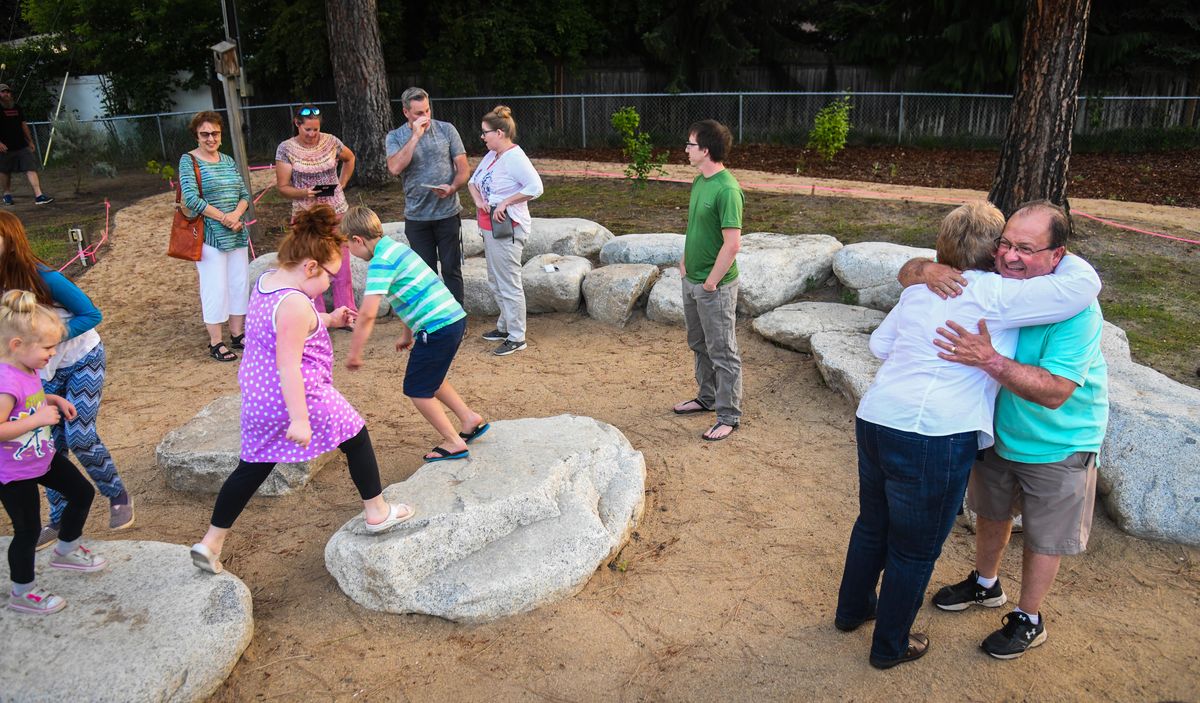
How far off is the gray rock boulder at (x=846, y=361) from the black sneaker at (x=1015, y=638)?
2.12 meters

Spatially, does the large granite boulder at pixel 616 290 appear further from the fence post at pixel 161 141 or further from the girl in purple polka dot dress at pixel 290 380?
the fence post at pixel 161 141

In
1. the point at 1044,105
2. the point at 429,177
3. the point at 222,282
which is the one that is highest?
the point at 1044,105

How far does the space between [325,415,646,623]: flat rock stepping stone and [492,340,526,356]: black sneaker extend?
217 centimetres

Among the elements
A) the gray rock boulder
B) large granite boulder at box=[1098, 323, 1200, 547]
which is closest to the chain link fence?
the gray rock boulder

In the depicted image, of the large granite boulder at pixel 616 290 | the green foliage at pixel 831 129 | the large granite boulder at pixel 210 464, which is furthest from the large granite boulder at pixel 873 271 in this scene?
the green foliage at pixel 831 129

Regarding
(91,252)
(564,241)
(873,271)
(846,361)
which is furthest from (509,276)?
(91,252)

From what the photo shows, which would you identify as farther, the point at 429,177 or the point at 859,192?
→ the point at 859,192

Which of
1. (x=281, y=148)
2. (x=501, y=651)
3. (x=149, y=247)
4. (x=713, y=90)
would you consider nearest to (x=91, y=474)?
(x=501, y=651)

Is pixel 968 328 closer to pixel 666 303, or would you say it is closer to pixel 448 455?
pixel 448 455

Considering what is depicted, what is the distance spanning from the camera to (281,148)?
644 cm

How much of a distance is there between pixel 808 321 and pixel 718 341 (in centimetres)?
174

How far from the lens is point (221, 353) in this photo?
667 centimetres

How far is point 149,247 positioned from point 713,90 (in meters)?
11.2

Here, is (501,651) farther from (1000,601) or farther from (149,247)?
(149,247)
